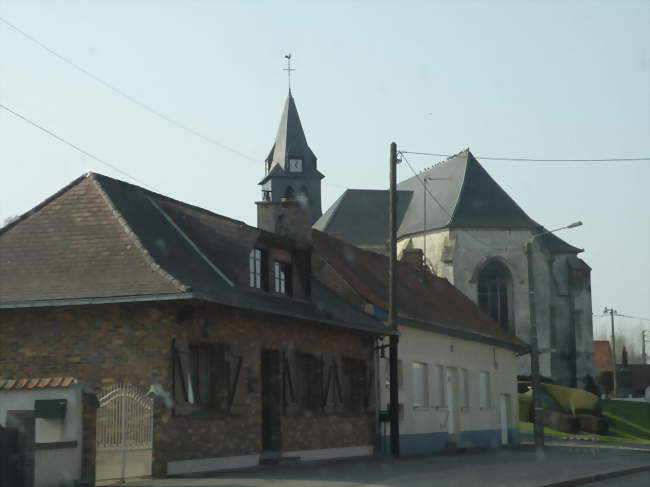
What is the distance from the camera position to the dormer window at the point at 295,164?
76.6 metres

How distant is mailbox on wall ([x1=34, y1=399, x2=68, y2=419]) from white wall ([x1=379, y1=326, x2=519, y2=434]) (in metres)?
15.2

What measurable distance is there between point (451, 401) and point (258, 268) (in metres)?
12.9

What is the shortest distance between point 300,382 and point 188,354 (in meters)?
5.76

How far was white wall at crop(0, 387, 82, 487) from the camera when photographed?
16.5m

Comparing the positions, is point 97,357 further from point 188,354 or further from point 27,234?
point 27,234

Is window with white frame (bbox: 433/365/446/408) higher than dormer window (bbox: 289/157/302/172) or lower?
lower

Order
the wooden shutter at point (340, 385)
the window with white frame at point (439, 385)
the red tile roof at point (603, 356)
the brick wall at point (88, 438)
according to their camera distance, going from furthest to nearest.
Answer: the red tile roof at point (603, 356) < the window with white frame at point (439, 385) < the wooden shutter at point (340, 385) < the brick wall at point (88, 438)

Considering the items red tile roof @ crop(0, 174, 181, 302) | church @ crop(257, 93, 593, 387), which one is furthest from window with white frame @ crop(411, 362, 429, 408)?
church @ crop(257, 93, 593, 387)

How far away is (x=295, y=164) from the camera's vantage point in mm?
76750

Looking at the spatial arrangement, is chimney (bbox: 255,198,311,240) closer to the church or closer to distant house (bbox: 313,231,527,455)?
distant house (bbox: 313,231,527,455)

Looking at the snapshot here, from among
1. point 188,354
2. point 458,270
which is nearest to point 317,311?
point 188,354

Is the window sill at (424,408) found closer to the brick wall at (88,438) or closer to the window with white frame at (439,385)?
the window with white frame at (439,385)

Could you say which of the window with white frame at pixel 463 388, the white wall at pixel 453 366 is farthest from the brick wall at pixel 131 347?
the window with white frame at pixel 463 388

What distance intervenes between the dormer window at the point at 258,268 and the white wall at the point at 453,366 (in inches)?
263
